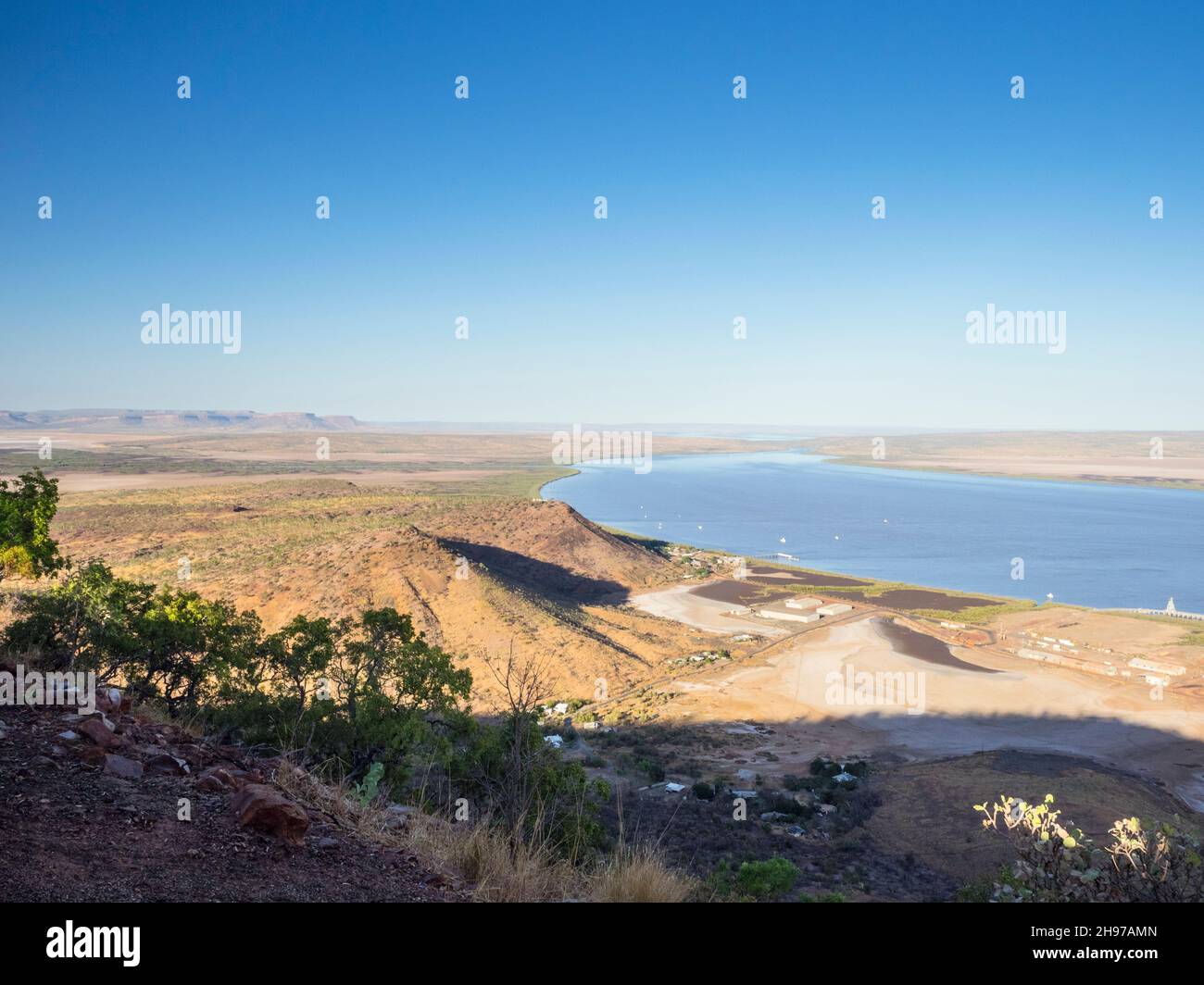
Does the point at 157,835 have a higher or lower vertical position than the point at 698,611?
higher

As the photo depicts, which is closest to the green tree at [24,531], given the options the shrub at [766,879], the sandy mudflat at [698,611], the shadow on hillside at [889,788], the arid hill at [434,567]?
the shadow on hillside at [889,788]

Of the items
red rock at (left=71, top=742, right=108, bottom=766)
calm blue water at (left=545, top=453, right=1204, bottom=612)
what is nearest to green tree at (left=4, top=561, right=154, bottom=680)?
red rock at (left=71, top=742, right=108, bottom=766)

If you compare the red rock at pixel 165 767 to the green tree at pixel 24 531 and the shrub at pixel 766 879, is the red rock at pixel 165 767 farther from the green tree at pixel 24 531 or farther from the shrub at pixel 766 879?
the shrub at pixel 766 879

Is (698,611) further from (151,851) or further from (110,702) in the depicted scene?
(151,851)

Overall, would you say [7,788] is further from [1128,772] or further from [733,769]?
[1128,772]

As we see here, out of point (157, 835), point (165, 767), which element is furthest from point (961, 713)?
point (157, 835)
